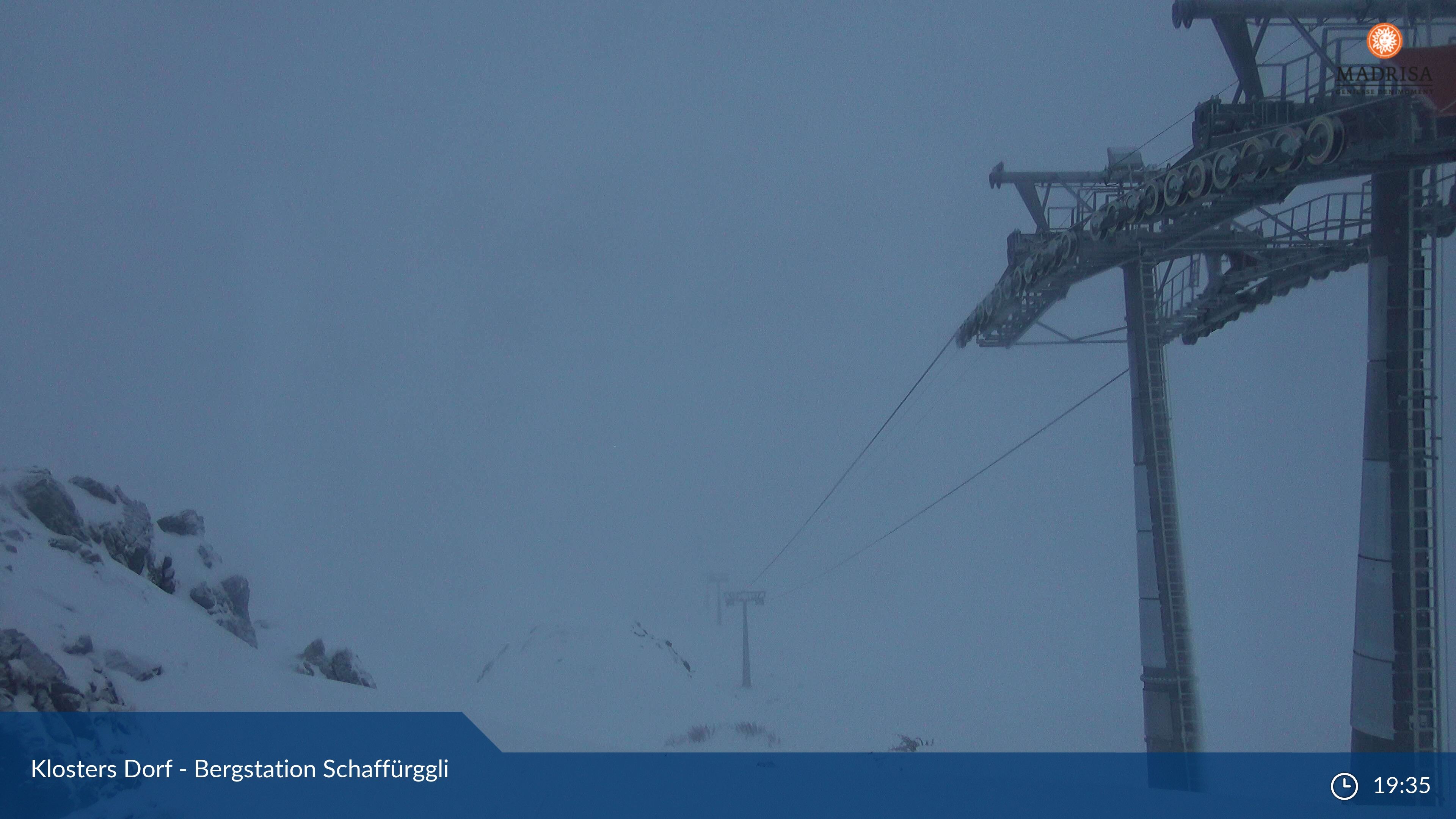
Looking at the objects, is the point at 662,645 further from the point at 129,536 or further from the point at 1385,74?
the point at 1385,74

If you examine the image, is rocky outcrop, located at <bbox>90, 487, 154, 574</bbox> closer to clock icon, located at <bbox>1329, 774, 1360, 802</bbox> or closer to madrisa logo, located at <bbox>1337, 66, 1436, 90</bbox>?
clock icon, located at <bbox>1329, 774, 1360, 802</bbox>

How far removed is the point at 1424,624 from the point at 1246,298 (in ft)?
24.0

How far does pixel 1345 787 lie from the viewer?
9.28m

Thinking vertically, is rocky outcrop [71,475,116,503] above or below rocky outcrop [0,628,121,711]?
above

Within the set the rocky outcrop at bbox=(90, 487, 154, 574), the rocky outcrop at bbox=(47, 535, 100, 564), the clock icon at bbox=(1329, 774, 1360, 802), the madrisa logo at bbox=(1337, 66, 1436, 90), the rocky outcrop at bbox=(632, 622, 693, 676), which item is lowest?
the clock icon at bbox=(1329, 774, 1360, 802)

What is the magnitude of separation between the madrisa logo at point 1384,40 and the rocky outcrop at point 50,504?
70.7 feet

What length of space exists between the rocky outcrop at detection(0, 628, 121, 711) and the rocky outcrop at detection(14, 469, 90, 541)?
18.6ft

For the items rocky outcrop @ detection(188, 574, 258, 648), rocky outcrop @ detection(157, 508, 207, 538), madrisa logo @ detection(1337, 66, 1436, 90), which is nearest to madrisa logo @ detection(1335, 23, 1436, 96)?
madrisa logo @ detection(1337, 66, 1436, 90)

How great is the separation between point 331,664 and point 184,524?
5.76 m

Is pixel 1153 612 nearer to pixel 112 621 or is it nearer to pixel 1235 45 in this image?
pixel 1235 45

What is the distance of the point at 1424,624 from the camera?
8648mm

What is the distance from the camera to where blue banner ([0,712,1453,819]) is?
8.68 metres

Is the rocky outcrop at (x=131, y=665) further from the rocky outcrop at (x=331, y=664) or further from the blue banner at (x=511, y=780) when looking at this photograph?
the rocky outcrop at (x=331, y=664)

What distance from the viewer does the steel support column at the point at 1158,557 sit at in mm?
12328
